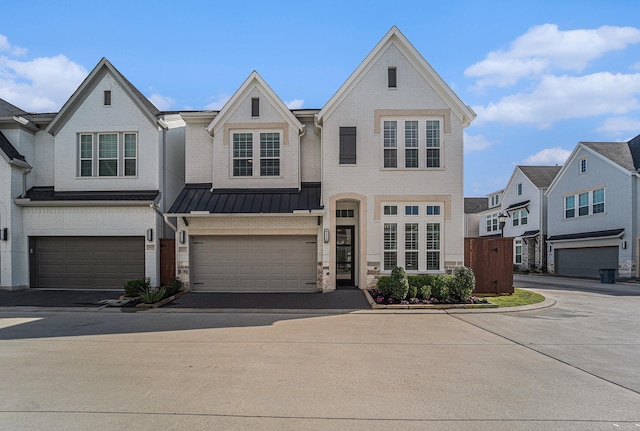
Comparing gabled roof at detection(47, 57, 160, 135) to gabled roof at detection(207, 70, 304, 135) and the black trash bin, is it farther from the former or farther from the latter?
the black trash bin

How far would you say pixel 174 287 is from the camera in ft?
51.1

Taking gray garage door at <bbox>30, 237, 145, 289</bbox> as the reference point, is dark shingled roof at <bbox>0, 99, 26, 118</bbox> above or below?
above

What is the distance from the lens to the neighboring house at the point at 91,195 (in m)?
16.4

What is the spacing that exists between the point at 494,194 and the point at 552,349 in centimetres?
3941

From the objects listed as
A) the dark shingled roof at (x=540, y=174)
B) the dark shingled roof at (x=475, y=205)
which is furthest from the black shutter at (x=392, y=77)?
the dark shingled roof at (x=475, y=205)

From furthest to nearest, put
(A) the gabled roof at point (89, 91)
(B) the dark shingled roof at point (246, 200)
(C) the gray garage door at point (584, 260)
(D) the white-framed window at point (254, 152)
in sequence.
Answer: (C) the gray garage door at point (584, 260), (D) the white-framed window at point (254, 152), (A) the gabled roof at point (89, 91), (B) the dark shingled roof at point (246, 200)

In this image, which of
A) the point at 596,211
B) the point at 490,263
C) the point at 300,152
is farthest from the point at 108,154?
the point at 596,211

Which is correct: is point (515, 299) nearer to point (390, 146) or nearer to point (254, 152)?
point (390, 146)

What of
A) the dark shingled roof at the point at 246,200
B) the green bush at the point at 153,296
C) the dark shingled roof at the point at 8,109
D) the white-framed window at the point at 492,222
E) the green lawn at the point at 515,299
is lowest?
the green lawn at the point at 515,299

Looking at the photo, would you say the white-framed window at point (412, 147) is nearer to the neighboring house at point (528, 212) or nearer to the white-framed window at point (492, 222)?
the neighboring house at point (528, 212)

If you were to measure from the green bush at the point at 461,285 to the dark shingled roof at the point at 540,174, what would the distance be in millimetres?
25557

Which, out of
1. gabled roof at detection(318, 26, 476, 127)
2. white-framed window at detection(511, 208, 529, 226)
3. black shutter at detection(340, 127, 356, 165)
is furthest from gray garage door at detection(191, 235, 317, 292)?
white-framed window at detection(511, 208, 529, 226)

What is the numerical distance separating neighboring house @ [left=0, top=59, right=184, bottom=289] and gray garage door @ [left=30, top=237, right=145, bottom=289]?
4cm

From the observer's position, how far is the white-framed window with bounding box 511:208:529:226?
3683 centimetres
